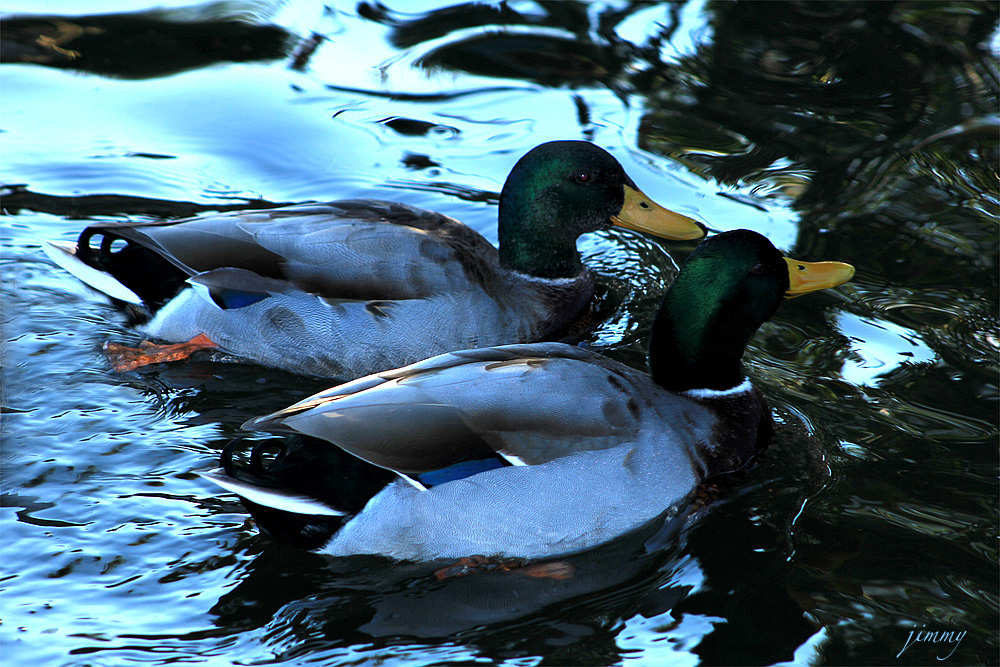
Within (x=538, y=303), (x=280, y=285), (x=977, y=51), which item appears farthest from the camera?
(x=977, y=51)

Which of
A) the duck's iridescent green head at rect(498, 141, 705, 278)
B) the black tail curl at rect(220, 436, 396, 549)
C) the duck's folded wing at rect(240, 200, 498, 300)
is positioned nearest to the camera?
the black tail curl at rect(220, 436, 396, 549)

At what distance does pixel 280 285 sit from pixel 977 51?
245 inches

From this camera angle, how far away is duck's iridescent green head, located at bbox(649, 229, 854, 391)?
4875 mm

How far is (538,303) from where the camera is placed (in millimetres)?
6102

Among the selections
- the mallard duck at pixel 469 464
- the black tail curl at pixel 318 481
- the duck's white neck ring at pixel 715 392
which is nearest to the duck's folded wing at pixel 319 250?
the mallard duck at pixel 469 464

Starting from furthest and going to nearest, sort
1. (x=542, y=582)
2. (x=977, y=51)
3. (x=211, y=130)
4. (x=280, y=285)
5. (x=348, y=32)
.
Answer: (x=348, y=32) < (x=977, y=51) < (x=211, y=130) < (x=280, y=285) < (x=542, y=582)

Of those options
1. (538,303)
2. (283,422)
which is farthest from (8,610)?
(538,303)

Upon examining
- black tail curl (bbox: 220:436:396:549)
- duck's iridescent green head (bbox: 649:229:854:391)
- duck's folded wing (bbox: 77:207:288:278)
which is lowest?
black tail curl (bbox: 220:436:396:549)

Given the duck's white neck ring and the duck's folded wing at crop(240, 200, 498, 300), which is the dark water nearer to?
the duck's white neck ring

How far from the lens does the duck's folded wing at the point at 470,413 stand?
4156 mm

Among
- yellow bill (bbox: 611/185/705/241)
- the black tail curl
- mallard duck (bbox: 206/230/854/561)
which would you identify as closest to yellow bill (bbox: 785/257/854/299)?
mallard duck (bbox: 206/230/854/561)

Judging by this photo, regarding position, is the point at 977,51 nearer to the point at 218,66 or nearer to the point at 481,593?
the point at 218,66

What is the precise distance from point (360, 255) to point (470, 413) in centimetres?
166

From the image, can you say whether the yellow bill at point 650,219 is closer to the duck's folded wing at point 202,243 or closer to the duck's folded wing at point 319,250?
the duck's folded wing at point 319,250
